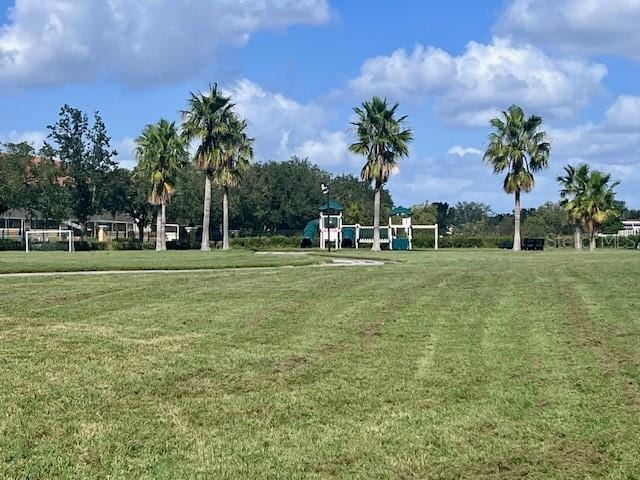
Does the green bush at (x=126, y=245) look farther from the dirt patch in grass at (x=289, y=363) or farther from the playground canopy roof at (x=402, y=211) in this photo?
the dirt patch in grass at (x=289, y=363)

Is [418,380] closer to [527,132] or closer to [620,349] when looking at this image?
[620,349]

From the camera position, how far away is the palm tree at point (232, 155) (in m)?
54.6

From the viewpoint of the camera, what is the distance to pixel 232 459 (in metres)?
5.29

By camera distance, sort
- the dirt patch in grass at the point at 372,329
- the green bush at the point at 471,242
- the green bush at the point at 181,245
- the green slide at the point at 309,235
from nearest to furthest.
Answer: the dirt patch in grass at the point at 372,329, the green slide at the point at 309,235, the green bush at the point at 181,245, the green bush at the point at 471,242

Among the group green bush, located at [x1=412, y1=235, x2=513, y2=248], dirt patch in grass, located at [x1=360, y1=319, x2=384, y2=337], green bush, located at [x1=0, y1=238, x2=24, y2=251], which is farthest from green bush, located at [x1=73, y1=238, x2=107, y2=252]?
dirt patch in grass, located at [x1=360, y1=319, x2=384, y2=337]

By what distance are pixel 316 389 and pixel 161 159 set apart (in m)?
54.5

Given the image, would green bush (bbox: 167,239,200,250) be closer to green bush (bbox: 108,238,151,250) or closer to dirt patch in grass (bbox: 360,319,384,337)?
green bush (bbox: 108,238,151,250)

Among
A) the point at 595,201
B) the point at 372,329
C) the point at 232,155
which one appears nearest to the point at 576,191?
the point at 595,201

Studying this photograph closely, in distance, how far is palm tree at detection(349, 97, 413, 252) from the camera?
2190 inches

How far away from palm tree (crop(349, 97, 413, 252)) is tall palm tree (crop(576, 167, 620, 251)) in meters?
15.6

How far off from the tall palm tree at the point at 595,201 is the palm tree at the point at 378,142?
51.0 ft

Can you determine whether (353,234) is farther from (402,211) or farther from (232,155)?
(232,155)

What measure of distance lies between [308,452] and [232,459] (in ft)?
1.67

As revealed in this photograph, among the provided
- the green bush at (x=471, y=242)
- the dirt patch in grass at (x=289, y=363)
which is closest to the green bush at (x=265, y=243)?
the green bush at (x=471, y=242)
